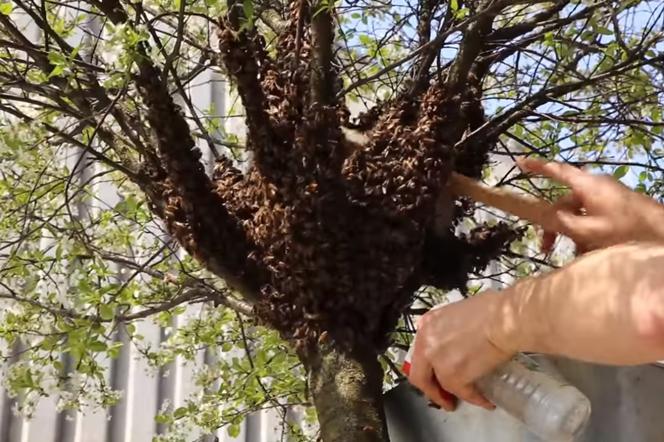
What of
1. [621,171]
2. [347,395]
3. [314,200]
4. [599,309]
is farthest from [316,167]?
[621,171]

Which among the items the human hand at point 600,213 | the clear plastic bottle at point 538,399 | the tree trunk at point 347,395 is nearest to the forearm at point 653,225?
the human hand at point 600,213

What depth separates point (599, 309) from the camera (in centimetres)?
46

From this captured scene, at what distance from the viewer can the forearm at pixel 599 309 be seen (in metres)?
0.45

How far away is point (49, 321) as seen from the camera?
121cm

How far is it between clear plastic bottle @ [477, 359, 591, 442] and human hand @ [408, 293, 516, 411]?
0.01m

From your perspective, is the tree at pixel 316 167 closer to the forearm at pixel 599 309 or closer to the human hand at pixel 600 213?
the human hand at pixel 600 213

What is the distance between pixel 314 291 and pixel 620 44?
47 cm

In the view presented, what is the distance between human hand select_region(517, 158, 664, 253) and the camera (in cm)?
65

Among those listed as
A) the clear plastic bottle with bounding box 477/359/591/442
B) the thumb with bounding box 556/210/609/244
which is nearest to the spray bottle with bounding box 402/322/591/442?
the clear plastic bottle with bounding box 477/359/591/442

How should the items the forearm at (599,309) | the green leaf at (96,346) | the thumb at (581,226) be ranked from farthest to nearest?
1. the green leaf at (96,346)
2. the thumb at (581,226)
3. the forearm at (599,309)

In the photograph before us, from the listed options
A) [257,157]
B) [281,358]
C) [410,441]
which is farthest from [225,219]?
[281,358]

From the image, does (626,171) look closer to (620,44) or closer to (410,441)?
(620,44)

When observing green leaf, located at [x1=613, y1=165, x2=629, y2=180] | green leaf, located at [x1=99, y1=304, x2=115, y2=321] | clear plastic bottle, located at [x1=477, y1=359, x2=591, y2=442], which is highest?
green leaf, located at [x1=613, y1=165, x2=629, y2=180]

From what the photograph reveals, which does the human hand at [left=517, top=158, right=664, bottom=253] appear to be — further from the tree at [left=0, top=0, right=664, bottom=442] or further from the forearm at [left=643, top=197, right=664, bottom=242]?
the tree at [left=0, top=0, right=664, bottom=442]
